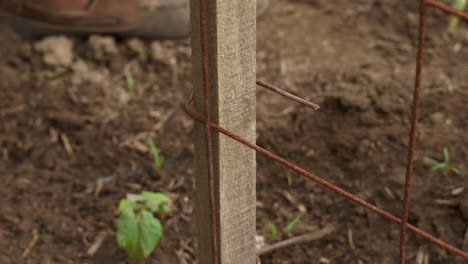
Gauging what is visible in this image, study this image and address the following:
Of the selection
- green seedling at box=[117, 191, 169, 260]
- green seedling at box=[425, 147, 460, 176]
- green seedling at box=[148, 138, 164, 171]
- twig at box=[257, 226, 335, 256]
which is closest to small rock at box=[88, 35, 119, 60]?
green seedling at box=[148, 138, 164, 171]

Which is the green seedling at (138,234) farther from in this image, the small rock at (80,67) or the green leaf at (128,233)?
the small rock at (80,67)

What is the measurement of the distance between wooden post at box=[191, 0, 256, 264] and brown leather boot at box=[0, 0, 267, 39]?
1.72m

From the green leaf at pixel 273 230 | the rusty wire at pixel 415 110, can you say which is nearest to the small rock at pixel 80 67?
the green leaf at pixel 273 230

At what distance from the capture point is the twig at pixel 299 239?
1.72 m

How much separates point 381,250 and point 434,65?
121 centimetres

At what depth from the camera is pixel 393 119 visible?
2.18 metres

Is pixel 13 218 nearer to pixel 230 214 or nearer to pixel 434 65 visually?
pixel 230 214

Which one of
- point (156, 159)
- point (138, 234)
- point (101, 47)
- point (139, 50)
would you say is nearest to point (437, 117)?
point (156, 159)

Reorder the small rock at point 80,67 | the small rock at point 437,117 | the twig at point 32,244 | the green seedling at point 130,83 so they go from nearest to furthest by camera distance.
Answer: the twig at point 32,244 < the small rock at point 437,117 < the green seedling at point 130,83 < the small rock at point 80,67

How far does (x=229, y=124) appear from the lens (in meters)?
1.19

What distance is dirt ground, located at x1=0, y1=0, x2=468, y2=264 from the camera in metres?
1.78

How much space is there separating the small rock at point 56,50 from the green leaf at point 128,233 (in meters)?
1.34

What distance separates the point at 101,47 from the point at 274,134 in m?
1.07

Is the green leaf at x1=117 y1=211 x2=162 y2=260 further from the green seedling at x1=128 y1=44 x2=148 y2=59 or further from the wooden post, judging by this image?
the green seedling at x1=128 y1=44 x2=148 y2=59
